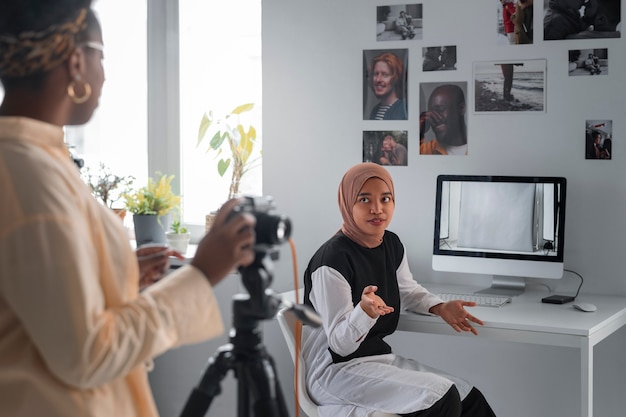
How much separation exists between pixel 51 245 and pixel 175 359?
8.98 ft

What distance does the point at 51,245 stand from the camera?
96 centimetres

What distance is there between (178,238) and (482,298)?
1.37 metres

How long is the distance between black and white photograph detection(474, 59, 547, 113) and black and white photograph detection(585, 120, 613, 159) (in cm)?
18

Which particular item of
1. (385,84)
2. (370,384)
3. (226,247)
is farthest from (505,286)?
(226,247)

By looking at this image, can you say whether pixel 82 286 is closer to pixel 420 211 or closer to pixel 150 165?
pixel 420 211

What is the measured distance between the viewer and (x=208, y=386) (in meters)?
1.30

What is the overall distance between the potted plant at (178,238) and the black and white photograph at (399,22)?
1.15m

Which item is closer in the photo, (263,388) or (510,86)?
(263,388)

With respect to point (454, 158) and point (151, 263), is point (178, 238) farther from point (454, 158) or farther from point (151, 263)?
point (151, 263)

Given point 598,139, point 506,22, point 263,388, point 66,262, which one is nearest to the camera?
point 66,262

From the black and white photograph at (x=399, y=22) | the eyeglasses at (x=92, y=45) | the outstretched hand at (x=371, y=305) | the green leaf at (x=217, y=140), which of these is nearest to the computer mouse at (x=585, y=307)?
the outstretched hand at (x=371, y=305)

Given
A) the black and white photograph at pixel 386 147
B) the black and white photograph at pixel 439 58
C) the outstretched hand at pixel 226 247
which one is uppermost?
the black and white photograph at pixel 439 58

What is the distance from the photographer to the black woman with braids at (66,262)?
0.97m

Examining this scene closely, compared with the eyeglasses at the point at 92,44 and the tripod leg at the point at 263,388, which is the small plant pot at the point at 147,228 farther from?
the eyeglasses at the point at 92,44
